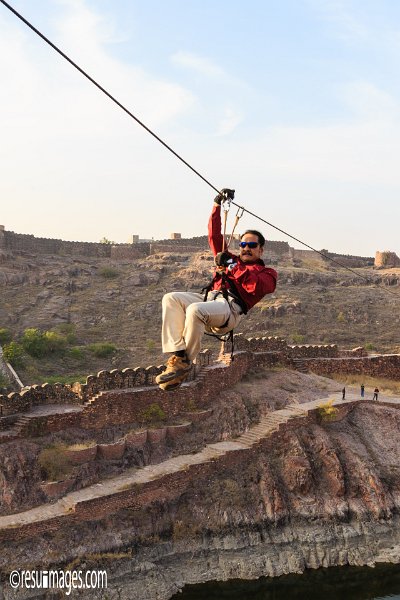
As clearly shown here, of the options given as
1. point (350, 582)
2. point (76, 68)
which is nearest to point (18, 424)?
point (350, 582)

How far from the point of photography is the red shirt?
6.61 m

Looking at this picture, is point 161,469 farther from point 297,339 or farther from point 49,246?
point 49,246

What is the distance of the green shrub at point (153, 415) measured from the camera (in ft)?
65.4

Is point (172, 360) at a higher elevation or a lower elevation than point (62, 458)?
higher

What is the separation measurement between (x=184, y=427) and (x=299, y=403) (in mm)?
5356

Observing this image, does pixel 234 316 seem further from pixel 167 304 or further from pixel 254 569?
pixel 254 569

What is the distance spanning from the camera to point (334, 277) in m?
45.4

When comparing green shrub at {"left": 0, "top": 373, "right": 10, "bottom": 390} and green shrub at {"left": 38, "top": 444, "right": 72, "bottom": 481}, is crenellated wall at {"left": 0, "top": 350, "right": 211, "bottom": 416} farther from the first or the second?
green shrub at {"left": 0, "top": 373, "right": 10, "bottom": 390}

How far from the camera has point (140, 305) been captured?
37812 mm

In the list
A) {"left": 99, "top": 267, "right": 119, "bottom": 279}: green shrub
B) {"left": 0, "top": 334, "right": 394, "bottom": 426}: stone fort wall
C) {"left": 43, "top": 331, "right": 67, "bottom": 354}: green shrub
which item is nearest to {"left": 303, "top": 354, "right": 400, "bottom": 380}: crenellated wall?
{"left": 0, "top": 334, "right": 394, "bottom": 426}: stone fort wall

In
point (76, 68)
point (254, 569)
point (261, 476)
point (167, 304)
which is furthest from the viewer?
point (261, 476)

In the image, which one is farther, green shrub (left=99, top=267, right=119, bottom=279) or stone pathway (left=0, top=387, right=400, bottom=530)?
green shrub (left=99, top=267, right=119, bottom=279)

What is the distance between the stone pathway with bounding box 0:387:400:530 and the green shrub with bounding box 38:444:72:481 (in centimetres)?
59

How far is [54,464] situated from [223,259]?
473 inches
